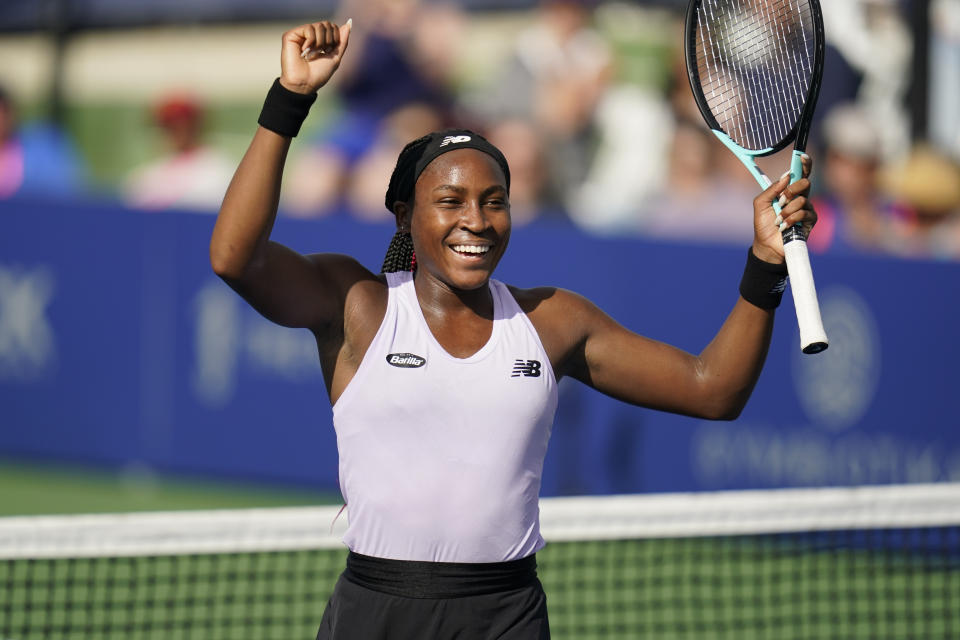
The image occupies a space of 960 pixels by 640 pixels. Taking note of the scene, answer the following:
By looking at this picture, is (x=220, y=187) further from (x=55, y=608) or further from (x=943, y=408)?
(x=943, y=408)

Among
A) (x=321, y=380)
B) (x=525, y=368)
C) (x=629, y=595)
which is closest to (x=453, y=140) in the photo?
(x=525, y=368)

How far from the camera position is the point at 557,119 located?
10172 millimetres

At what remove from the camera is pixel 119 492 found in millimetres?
8992

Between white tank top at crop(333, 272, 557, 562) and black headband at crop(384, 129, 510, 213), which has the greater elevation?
black headband at crop(384, 129, 510, 213)

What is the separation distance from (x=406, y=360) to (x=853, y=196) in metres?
5.65

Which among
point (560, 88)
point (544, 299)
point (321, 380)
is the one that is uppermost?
point (560, 88)

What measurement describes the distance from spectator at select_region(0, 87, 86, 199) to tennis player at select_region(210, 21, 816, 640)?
316 inches

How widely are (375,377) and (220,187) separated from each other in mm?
7151

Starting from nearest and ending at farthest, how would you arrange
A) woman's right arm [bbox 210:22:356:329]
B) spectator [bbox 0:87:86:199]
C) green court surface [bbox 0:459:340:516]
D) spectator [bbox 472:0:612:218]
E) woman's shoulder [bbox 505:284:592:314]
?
woman's right arm [bbox 210:22:356:329] → woman's shoulder [bbox 505:284:592:314] → green court surface [bbox 0:459:340:516] → spectator [bbox 472:0:612:218] → spectator [bbox 0:87:86:199]

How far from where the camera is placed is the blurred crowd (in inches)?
327

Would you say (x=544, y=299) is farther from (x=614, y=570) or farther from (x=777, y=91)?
(x=614, y=570)

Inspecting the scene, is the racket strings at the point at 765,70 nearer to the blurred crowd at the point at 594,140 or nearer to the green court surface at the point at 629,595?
the green court surface at the point at 629,595

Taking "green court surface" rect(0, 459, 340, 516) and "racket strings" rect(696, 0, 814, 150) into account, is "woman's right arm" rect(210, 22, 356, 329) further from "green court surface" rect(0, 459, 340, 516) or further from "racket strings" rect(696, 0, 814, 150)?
"green court surface" rect(0, 459, 340, 516)

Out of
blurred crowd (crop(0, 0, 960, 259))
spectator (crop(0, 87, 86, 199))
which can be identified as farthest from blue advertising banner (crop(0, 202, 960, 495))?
spectator (crop(0, 87, 86, 199))
